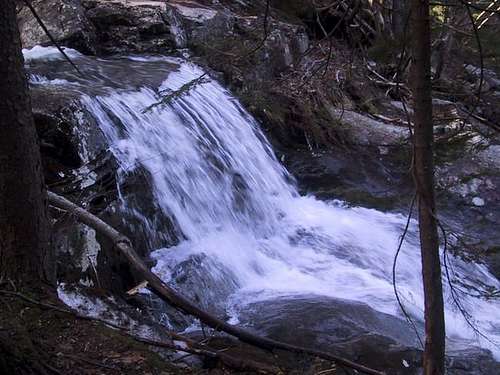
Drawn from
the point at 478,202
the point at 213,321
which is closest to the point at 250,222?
the point at 478,202

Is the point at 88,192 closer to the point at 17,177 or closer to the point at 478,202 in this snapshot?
the point at 17,177

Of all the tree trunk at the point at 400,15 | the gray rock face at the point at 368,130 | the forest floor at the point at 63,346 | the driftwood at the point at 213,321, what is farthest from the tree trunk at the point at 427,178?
the gray rock face at the point at 368,130

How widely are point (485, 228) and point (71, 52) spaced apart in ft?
20.4

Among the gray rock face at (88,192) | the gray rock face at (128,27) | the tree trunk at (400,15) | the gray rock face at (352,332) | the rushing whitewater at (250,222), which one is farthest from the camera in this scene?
the gray rock face at (128,27)

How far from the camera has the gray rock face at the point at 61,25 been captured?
8578mm

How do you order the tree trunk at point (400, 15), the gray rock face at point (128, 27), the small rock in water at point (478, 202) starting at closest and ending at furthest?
the tree trunk at point (400, 15) < the small rock in water at point (478, 202) < the gray rock face at point (128, 27)

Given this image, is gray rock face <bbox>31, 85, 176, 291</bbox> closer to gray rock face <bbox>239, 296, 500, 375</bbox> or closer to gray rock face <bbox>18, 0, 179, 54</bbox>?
gray rock face <bbox>239, 296, 500, 375</bbox>

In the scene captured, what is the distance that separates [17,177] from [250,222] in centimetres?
474

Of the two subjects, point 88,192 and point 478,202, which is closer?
point 88,192

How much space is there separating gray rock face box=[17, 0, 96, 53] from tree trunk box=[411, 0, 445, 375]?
22.9ft

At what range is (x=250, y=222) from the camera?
285 inches

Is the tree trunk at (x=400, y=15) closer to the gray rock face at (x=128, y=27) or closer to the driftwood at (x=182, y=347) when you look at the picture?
the driftwood at (x=182, y=347)

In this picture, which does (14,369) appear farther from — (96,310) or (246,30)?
(246,30)

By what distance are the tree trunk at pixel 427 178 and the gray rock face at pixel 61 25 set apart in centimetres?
699
